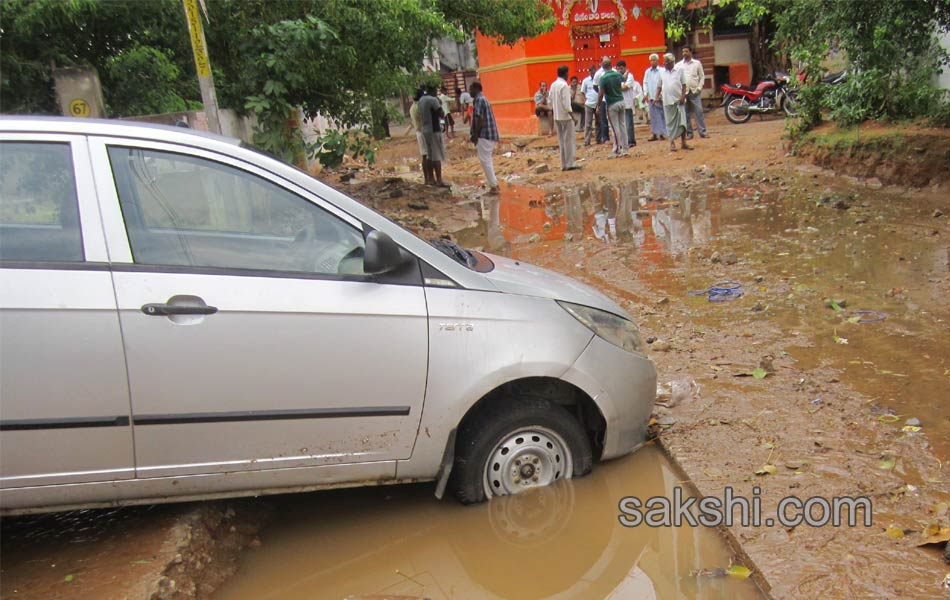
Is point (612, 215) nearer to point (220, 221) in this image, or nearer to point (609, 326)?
point (609, 326)

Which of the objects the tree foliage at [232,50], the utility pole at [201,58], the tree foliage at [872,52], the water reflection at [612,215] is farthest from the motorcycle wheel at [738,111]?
the utility pole at [201,58]

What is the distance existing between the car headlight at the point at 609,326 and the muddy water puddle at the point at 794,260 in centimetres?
155

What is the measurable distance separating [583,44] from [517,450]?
815 inches

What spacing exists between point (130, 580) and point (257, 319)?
3.60 ft

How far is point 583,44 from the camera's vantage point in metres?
22.2

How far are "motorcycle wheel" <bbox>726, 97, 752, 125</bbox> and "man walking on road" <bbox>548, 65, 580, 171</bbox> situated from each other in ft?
19.4

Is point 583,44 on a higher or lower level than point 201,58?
higher

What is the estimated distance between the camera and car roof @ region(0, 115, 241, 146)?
9.58 ft

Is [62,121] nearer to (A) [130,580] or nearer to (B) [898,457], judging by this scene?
(A) [130,580]

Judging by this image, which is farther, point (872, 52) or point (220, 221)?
point (872, 52)

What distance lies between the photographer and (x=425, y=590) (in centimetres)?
309

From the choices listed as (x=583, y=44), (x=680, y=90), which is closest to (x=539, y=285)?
(x=680, y=90)

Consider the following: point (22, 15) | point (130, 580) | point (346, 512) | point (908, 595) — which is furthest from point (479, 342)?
point (22, 15)

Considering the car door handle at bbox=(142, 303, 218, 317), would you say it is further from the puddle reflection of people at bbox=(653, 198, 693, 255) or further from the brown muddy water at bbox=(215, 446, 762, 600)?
the puddle reflection of people at bbox=(653, 198, 693, 255)
